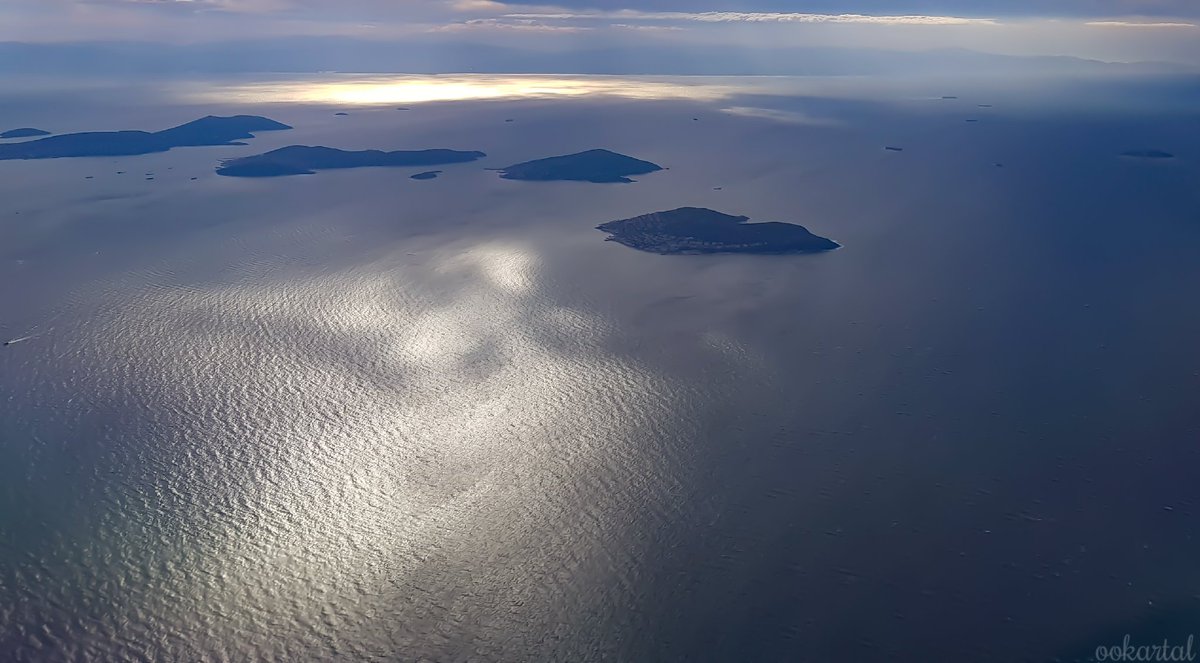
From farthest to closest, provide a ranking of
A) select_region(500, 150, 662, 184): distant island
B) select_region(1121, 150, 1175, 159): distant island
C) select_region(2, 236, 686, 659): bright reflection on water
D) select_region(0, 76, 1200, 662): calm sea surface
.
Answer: select_region(1121, 150, 1175, 159): distant island
select_region(500, 150, 662, 184): distant island
select_region(2, 236, 686, 659): bright reflection on water
select_region(0, 76, 1200, 662): calm sea surface

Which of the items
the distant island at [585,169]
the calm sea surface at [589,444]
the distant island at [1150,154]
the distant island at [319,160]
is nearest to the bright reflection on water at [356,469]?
the calm sea surface at [589,444]

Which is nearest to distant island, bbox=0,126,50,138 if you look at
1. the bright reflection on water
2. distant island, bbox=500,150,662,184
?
distant island, bbox=500,150,662,184

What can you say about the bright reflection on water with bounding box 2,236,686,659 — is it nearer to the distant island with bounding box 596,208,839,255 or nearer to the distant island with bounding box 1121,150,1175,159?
the distant island with bounding box 596,208,839,255

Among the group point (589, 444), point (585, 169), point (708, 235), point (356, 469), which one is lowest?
point (356, 469)

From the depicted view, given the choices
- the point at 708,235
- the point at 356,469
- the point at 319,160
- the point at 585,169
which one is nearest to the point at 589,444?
the point at 356,469

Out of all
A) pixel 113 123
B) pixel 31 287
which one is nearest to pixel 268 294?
pixel 31 287

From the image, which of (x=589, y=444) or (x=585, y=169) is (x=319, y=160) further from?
(x=589, y=444)

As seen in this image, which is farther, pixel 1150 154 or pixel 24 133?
pixel 24 133

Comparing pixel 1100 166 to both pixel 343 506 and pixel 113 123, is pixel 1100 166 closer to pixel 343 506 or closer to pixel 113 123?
pixel 343 506
